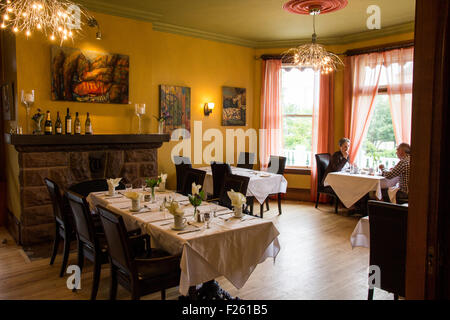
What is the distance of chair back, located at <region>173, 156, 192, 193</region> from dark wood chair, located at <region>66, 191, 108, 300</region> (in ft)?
7.74

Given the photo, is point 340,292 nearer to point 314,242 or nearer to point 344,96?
point 314,242

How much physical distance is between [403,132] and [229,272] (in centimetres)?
475

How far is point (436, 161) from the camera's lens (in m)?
1.17

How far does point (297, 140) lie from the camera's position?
7.68m

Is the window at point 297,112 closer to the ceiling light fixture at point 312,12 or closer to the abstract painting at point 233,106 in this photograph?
the abstract painting at point 233,106

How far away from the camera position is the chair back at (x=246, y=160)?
7.25 m

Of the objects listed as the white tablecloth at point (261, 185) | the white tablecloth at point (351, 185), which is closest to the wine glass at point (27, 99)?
the white tablecloth at point (261, 185)

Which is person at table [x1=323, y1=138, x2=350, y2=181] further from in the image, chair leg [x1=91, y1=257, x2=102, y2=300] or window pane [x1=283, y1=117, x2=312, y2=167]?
chair leg [x1=91, y1=257, x2=102, y2=300]

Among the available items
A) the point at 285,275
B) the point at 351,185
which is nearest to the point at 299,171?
the point at 351,185

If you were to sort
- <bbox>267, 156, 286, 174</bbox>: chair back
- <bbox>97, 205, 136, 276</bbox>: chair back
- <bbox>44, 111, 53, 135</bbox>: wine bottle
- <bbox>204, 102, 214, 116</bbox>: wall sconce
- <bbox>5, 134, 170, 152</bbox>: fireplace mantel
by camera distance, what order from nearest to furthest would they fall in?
<bbox>97, 205, 136, 276</bbox>: chair back, <bbox>5, 134, 170, 152</bbox>: fireplace mantel, <bbox>44, 111, 53, 135</bbox>: wine bottle, <bbox>267, 156, 286, 174</bbox>: chair back, <bbox>204, 102, 214, 116</bbox>: wall sconce

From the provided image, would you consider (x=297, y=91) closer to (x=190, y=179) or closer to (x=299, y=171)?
(x=299, y=171)

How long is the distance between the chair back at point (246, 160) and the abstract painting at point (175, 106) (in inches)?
48.4

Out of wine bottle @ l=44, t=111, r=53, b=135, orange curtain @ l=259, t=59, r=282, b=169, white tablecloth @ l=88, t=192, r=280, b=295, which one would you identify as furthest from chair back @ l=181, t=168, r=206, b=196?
orange curtain @ l=259, t=59, r=282, b=169

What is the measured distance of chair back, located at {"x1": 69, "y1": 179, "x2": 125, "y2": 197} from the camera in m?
4.99
